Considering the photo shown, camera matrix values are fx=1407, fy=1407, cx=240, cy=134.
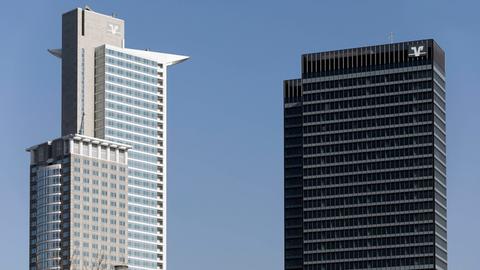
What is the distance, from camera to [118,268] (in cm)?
17300
